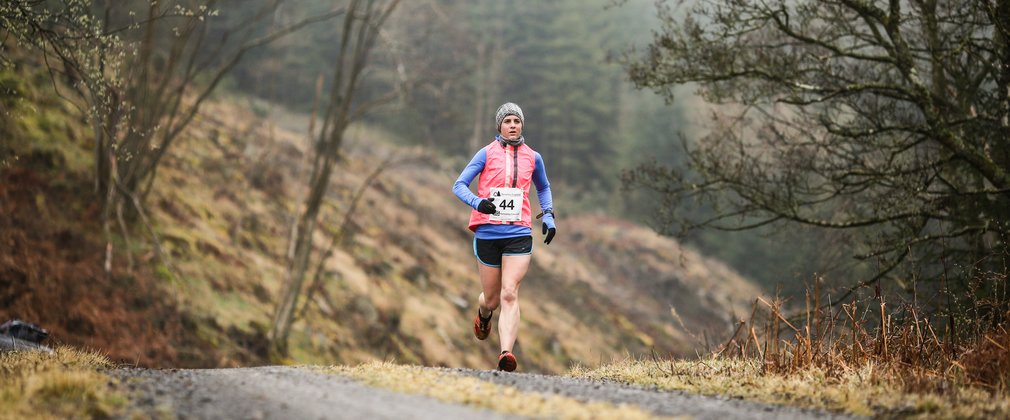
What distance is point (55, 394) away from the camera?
3840mm

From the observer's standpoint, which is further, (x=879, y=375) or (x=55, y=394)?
(x=879, y=375)

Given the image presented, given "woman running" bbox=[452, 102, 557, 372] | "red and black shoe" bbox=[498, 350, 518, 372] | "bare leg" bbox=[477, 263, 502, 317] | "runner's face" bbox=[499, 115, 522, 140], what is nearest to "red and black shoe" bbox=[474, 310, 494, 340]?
"bare leg" bbox=[477, 263, 502, 317]

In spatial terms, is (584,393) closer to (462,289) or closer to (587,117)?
(462,289)

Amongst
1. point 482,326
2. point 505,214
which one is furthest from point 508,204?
point 482,326

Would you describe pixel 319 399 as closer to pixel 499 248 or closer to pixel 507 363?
pixel 507 363

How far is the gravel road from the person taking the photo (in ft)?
12.2

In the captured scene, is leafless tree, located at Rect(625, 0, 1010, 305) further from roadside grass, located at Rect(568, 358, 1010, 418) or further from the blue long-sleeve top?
the blue long-sleeve top

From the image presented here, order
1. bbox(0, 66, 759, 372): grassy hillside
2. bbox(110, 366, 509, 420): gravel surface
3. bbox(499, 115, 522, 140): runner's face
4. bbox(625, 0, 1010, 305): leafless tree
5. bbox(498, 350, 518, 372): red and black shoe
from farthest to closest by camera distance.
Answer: bbox(0, 66, 759, 372): grassy hillside
bbox(625, 0, 1010, 305): leafless tree
bbox(499, 115, 522, 140): runner's face
bbox(498, 350, 518, 372): red and black shoe
bbox(110, 366, 509, 420): gravel surface

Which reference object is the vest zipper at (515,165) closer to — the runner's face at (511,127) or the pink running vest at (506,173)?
the pink running vest at (506,173)

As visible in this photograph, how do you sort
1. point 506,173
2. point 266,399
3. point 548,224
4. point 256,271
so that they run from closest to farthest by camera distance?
point 266,399 → point 506,173 → point 548,224 → point 256,271

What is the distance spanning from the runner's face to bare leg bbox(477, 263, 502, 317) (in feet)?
3.68

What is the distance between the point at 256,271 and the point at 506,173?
9989 millimetres

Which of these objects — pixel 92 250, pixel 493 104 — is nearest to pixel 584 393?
pixel 92 250

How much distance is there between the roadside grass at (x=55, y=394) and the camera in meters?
3.52
